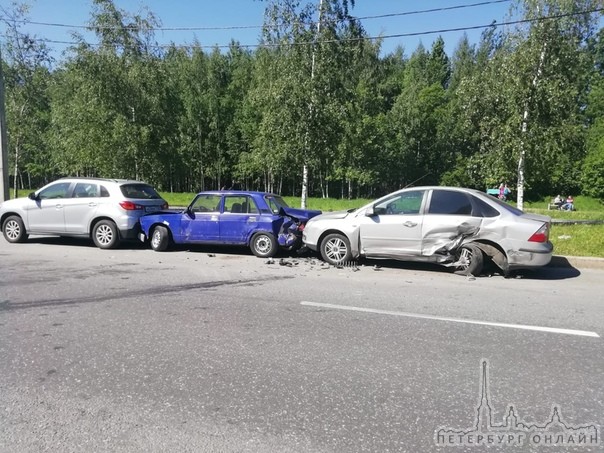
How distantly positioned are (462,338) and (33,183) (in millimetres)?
68090

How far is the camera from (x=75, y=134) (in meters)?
25.0

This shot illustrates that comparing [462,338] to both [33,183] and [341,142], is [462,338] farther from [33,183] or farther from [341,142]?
[33,183]

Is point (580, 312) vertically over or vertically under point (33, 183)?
under

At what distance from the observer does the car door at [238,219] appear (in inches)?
423

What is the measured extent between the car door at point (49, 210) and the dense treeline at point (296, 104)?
10482mm

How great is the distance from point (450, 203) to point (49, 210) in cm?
977

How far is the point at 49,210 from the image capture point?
39.4 feet

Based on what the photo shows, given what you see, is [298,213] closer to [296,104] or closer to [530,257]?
[530,257]

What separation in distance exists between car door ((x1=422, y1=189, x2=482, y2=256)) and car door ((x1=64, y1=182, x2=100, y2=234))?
8006mm

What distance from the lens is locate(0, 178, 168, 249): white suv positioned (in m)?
11.6

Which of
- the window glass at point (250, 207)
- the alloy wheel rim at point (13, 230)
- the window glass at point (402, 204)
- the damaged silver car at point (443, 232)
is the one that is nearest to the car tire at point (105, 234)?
the alloy wheel rim at point (13, 230)

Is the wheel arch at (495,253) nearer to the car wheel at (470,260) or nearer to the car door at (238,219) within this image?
the car wheel at (470,260)

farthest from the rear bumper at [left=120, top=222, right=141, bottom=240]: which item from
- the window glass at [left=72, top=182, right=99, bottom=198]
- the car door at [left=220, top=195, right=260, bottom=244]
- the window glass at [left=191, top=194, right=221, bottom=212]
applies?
the car door at [left=220, top=195, right=260, bottom=244]

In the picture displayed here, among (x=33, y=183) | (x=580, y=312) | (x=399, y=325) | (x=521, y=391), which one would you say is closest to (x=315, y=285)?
(x=399, y=325)
